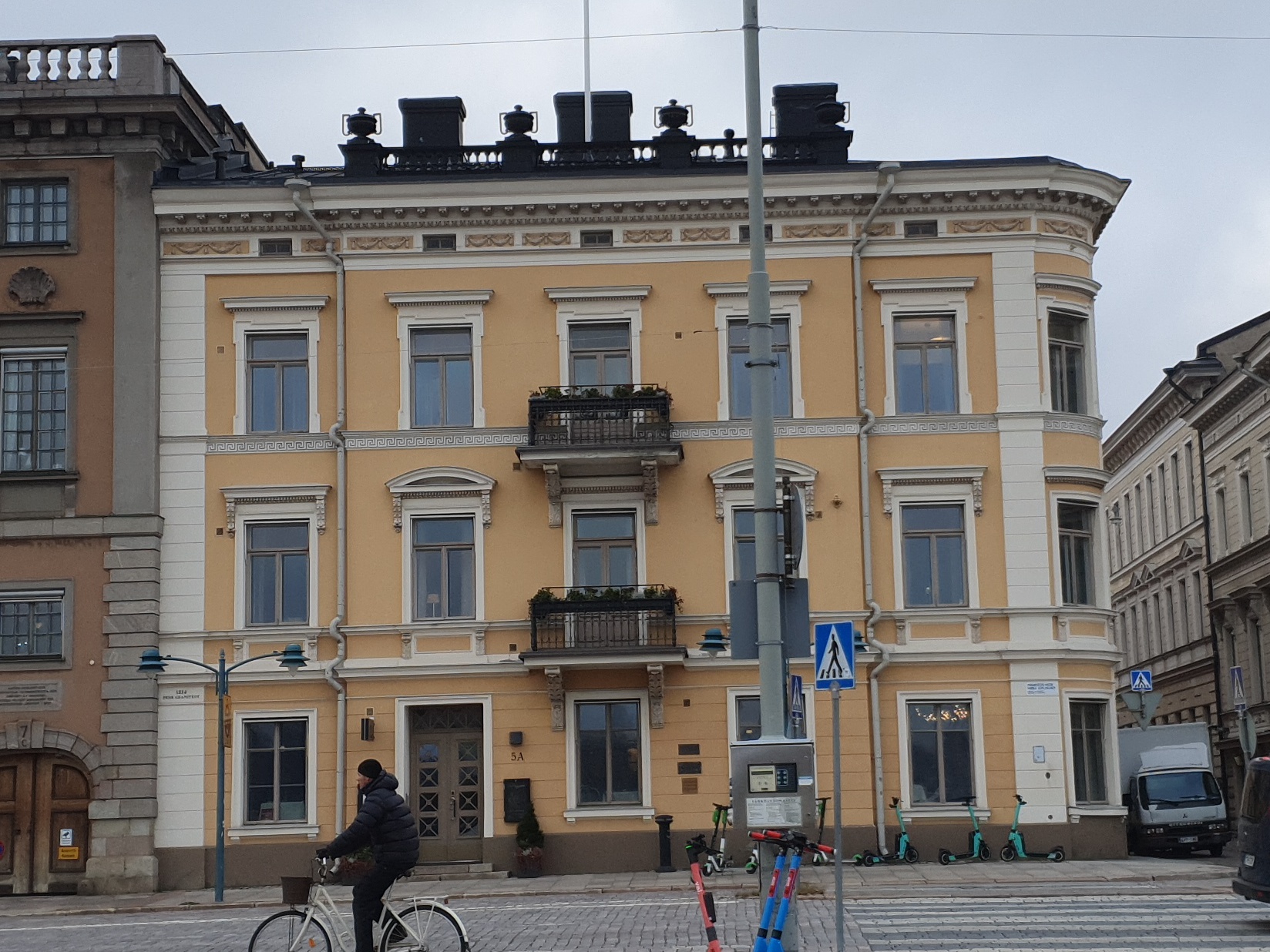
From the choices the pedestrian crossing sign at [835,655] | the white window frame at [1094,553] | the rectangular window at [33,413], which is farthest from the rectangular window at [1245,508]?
the pedestrian crossing sign at [835,655]

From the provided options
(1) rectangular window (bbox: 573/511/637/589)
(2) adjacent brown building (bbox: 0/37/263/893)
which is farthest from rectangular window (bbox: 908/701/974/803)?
(2) adjacent brown building (bbox: 0/37/263/893)

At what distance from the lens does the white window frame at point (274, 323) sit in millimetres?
32438

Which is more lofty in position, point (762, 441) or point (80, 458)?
point (80, 458)

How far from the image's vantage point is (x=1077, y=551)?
107 feet

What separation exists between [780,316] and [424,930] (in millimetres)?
19103

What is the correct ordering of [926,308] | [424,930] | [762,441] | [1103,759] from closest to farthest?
1. [424,930]
2. [762,441]
3. [1103,759]
4. [926,308]

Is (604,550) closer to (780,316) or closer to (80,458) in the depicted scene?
(780,316)

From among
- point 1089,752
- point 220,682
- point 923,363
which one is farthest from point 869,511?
point 220,682

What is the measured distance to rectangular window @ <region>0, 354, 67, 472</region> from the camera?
32000mm

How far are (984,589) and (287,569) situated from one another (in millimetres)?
12763

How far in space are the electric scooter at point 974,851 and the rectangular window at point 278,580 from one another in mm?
12278

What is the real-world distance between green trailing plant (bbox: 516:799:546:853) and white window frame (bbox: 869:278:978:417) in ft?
32.2

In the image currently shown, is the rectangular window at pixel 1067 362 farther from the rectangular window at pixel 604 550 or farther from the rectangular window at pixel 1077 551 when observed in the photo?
the rectangular window at pixel 604 550

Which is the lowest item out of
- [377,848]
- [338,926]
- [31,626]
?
[338,926]
